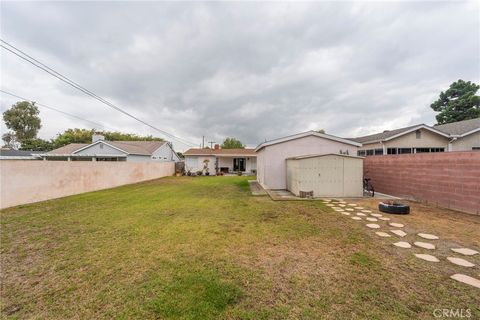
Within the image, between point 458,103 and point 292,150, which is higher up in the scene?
point 458,103

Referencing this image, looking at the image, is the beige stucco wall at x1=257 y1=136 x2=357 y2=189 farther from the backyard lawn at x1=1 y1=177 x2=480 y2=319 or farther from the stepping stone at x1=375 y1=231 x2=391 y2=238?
the stepping stone at x1=375 y1=231 x2=391 y2=238

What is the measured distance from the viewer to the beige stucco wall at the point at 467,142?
526 inches

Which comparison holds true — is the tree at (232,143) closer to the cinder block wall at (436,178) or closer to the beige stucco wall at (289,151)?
the beige stucco wall at (289,151)

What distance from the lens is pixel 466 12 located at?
8570mm

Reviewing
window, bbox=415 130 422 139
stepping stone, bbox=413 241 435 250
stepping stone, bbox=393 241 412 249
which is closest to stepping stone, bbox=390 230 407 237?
stepping stone, bbox=413 241 435 250

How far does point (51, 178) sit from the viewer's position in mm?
9414

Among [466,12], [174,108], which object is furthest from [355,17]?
[174,108]

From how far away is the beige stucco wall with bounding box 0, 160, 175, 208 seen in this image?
25.1ft

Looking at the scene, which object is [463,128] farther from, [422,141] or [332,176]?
[332,176]

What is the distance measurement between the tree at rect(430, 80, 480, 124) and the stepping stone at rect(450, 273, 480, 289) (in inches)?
1293

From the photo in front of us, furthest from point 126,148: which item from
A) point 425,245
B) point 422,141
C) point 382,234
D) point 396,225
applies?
point 422,141

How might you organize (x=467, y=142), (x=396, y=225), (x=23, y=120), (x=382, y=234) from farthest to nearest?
(x=23, y=120)
(x=467, y=142)
(x=396, y=225)
(x=382, y=234)

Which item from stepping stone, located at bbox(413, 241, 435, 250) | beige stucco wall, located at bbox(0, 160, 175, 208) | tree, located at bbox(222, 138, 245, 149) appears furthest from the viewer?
tree, located at bbox(222, 138, 245, 149)

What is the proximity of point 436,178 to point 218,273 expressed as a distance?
901cm
